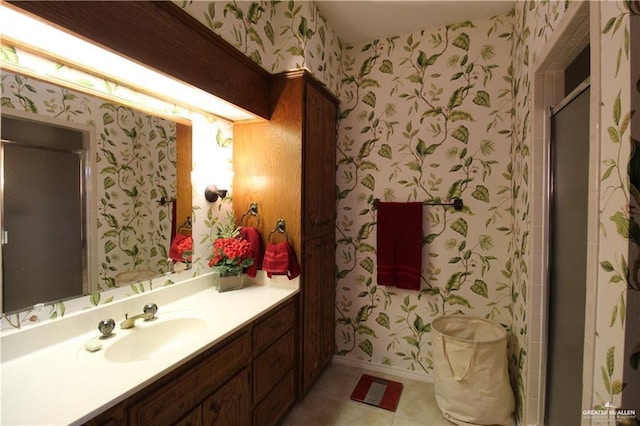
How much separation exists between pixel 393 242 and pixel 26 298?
1.97 m

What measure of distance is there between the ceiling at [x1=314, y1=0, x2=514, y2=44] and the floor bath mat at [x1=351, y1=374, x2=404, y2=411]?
2.63 m

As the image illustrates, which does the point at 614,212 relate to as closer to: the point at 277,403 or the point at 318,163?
the point at 318,163

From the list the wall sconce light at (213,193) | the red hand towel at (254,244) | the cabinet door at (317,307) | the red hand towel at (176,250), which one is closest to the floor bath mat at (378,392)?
the cabinet door at (317,307)

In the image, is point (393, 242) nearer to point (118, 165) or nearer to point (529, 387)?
point (529, 387)

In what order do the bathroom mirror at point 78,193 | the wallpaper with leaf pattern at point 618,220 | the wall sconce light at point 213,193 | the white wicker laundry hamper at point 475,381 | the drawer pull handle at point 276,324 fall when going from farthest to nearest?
the wall sconce light at point 213,193 < the white wicker laundry hamper at point 475,381 < the drawer pull handle at point 276,324 < the bathroom mirror at point 78,193 < the wallpaper with leaf pattern at point 618,220

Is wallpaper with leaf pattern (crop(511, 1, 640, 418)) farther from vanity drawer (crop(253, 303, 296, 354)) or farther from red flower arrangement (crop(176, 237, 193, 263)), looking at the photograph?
red flower arrangement (crop(176, 237, 193, 263))

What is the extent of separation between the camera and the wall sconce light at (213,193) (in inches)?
68.6

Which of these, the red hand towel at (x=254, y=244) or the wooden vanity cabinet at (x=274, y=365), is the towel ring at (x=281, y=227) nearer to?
the red hand towel at (x=254, y=244)

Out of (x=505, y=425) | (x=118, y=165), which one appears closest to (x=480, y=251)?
(x=505, y=425)

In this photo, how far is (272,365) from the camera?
1.49 meters

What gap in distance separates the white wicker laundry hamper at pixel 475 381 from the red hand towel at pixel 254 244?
122 cm

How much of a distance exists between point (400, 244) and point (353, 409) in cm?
115

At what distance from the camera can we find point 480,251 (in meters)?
1.99

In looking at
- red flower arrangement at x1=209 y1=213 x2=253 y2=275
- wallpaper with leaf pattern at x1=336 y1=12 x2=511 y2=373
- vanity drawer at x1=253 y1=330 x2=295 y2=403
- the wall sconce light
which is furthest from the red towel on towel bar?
the wall sconce light
